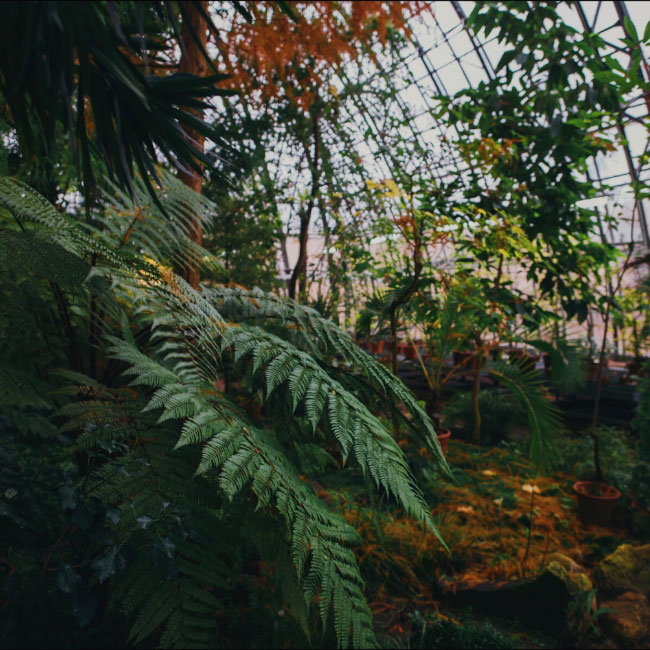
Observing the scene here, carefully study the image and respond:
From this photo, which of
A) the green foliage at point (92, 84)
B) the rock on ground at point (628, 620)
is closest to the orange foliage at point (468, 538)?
the rock on ground at point (628, 620)

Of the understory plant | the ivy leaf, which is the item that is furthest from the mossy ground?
the ivy leaf

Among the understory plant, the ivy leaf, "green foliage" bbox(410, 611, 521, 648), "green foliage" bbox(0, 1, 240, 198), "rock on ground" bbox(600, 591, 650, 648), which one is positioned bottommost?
"green foliage" bbox(410, 611, 521, 648)

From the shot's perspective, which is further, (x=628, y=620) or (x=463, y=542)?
(x=463, y=542)

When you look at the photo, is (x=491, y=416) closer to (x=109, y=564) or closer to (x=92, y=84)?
(x=109, y=564)

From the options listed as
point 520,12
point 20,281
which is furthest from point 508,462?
point 20,281

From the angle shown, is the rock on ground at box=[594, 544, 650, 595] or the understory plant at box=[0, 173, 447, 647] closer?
the understory plant at box=[0, 173, 447, 647]

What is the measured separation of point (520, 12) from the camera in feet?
7.54

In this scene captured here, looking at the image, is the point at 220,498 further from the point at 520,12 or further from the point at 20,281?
A: the point at 520,12

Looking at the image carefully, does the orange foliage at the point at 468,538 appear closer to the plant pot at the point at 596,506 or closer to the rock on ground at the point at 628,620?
the plant pot at the point at 596,506

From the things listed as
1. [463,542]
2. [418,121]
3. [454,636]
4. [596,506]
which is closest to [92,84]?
[454,636]

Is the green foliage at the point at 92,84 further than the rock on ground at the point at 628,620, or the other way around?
the rock on ground at the point at 628,620

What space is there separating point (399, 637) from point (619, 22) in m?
6.98

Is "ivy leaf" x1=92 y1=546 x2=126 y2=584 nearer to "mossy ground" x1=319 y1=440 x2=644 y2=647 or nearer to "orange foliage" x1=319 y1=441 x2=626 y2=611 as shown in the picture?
"mossy ground" x1=319 y1=440 x2=644 y2=647

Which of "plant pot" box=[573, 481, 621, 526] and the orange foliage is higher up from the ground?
"plant pot" box=[573, 481, 621, 526]
